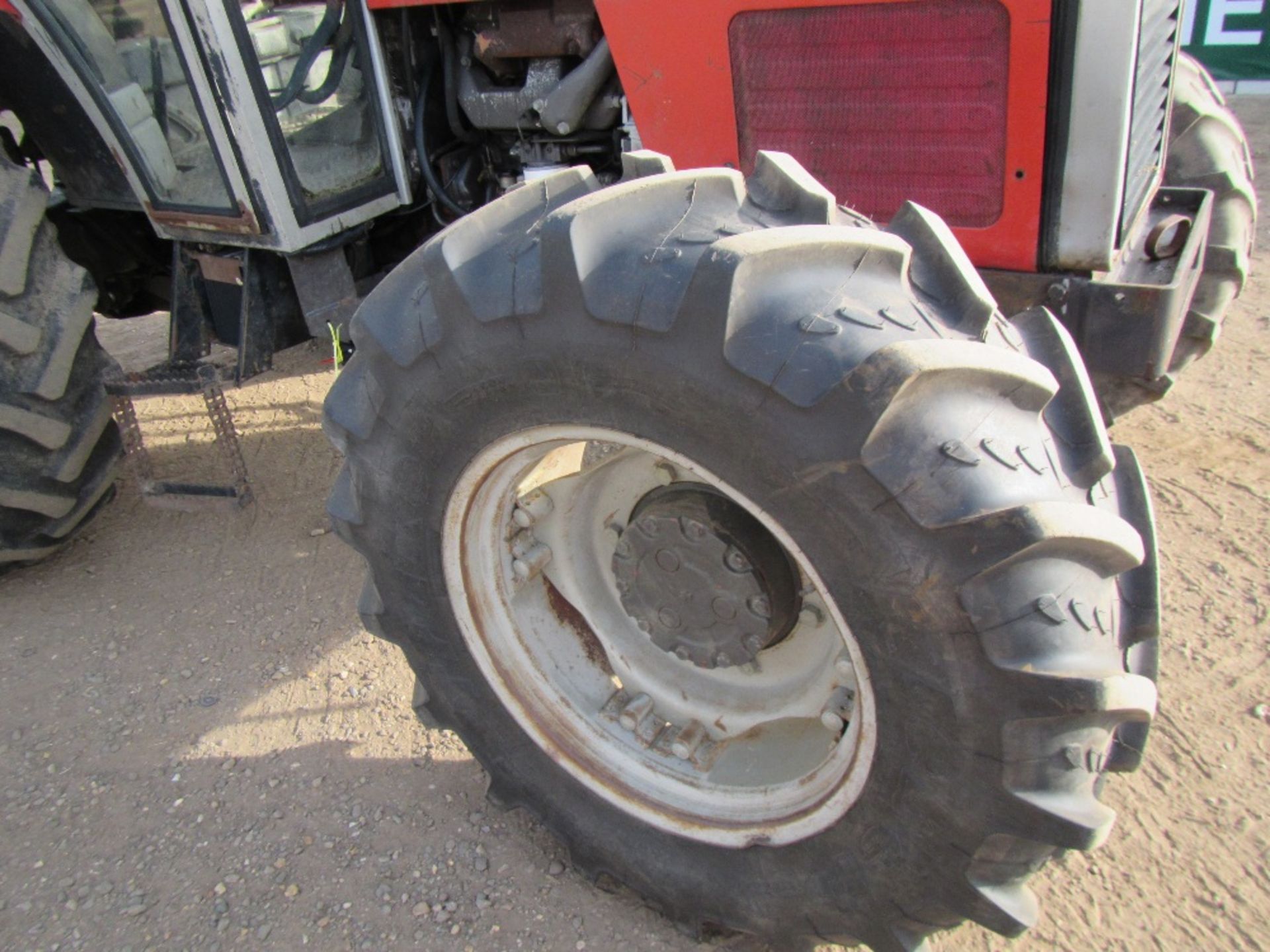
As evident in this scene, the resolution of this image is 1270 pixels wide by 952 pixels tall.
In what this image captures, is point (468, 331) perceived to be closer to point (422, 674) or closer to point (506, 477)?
point (506, 477)

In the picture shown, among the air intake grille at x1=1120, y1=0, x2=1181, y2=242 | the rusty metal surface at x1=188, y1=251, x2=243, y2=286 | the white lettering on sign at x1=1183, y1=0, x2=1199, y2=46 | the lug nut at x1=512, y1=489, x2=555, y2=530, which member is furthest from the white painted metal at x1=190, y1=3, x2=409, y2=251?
the white lettering on sign at x1=1183, y1=0, x2=1199, y2=46

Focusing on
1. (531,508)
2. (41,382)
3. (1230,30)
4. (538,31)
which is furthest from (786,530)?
(1230,30)

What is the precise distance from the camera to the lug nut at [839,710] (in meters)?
1.68

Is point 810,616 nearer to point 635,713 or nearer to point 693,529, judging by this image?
point 693,529

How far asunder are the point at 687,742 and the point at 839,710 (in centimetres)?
38

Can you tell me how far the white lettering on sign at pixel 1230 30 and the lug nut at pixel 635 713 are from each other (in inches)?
352

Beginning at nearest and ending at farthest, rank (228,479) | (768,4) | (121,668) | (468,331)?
(468,331)
(768,4)
(121,668)
(228,479)

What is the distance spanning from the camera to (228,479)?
384cm

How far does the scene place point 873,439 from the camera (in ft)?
4.25

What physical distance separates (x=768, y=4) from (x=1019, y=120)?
0.61m

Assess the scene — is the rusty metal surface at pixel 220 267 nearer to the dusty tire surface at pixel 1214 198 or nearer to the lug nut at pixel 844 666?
the lug nut at pixel 844 666

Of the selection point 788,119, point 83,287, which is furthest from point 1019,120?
point 83,287

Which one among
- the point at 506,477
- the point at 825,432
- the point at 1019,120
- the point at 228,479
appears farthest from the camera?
the point at 228,479

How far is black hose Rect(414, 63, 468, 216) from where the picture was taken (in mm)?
2920
